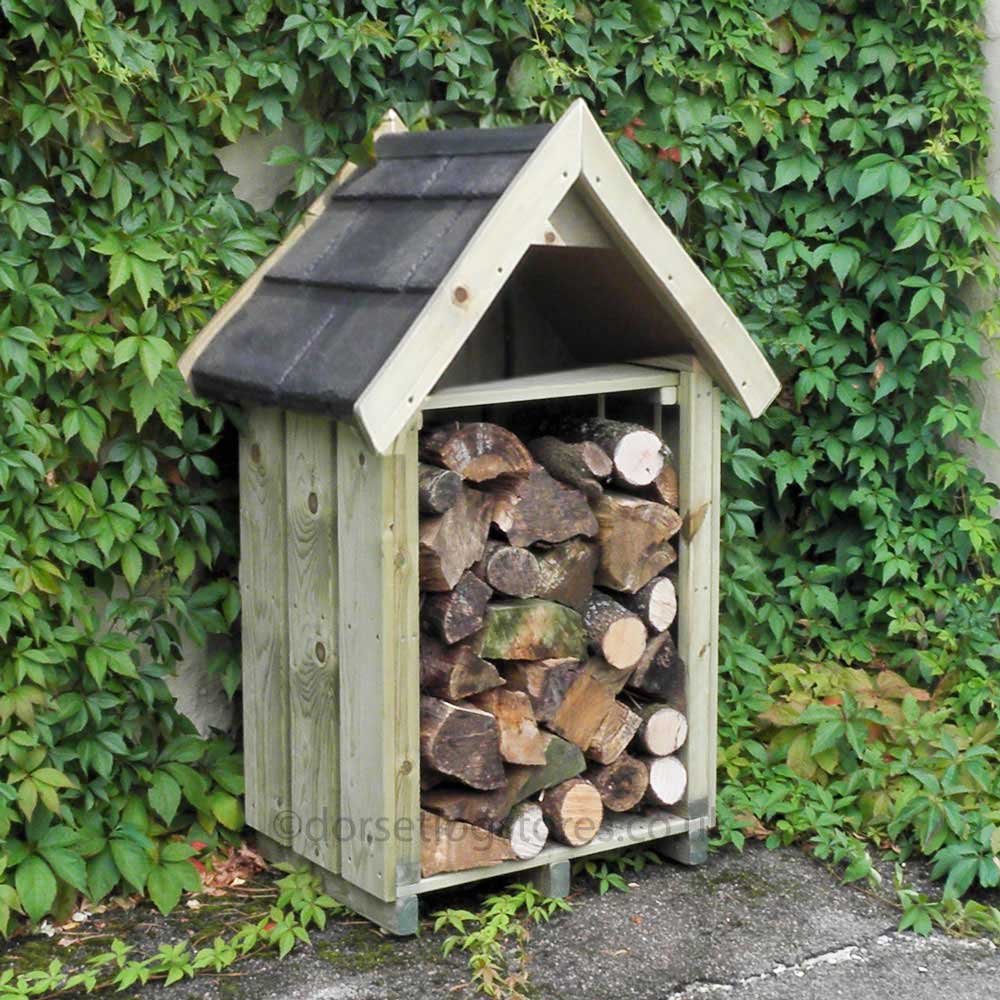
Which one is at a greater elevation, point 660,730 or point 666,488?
point 666,488

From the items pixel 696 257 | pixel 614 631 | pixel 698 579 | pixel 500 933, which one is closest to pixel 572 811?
pixel 500 933

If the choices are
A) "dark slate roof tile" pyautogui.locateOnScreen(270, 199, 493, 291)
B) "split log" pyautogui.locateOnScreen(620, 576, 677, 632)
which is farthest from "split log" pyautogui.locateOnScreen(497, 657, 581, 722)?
"dark slate roof tile" pyautogui.locateOnScreen(270, 199, 493, 291)

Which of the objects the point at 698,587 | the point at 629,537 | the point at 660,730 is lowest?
the point at 660,730

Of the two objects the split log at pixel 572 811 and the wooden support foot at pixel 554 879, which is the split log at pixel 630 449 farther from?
the wooden support foot at pixel 554 879

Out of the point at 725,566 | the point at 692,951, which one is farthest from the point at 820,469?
the point at 692,951

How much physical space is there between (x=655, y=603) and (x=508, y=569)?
0.48 m

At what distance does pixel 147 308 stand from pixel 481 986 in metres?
1.76

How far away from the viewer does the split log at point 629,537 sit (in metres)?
4.05

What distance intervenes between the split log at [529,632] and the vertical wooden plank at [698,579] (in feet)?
1.17

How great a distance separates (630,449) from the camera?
4.06 m

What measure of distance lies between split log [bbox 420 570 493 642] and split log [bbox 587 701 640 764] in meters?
0.50

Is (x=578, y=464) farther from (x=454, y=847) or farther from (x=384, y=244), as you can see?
(x=454, y=847)

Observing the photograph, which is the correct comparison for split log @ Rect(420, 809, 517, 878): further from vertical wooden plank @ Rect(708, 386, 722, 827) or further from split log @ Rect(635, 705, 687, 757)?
vertical wooden plank @ Rect(708, 386, 722, 827)

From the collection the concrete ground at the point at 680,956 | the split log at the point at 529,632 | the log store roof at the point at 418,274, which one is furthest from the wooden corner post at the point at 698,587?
the split log at the point at 529,632
